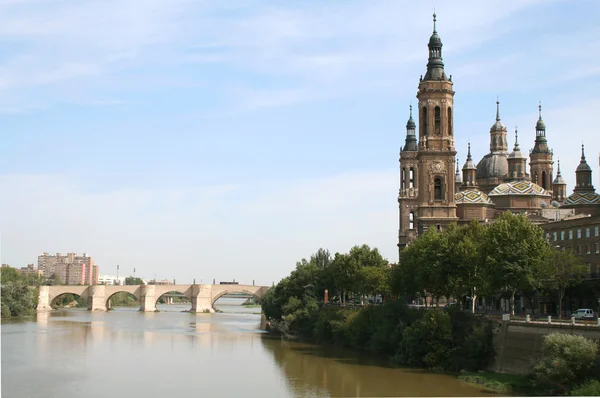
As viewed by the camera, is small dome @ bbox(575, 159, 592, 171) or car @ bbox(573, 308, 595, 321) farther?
small dome @ bbox(575, 159, 592, 171)

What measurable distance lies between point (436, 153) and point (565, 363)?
144ft

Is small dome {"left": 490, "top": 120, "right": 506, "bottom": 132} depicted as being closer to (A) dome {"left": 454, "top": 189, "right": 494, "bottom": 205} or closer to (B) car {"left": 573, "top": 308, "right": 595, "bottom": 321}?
(A) dome {"left": 454, "top": 189, "right": 494, "bottom": 205}

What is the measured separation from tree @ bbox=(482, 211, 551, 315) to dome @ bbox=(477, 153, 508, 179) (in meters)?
48.5

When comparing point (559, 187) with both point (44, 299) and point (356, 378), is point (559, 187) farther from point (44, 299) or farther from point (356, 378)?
point (44, 299)

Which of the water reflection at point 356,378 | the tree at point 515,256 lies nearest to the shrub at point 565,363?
the water reflection at point 356,378

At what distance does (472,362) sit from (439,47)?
135 ft

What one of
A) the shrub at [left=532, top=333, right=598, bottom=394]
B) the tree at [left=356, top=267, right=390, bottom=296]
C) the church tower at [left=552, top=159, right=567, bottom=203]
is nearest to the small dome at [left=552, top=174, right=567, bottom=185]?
the church tower at [left=552, top=159, right=567, bottom=203]

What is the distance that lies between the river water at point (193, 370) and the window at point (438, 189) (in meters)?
19.7

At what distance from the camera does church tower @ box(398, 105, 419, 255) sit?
109062 mm

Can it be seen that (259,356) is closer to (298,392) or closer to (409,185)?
(298,392)

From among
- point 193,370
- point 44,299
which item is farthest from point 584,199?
point 44,299

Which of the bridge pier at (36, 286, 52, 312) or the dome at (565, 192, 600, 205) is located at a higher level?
the dome at (565, 192, 600, 205)

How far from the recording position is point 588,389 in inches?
1300

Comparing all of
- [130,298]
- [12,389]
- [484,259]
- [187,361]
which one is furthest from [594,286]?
[130,298]
